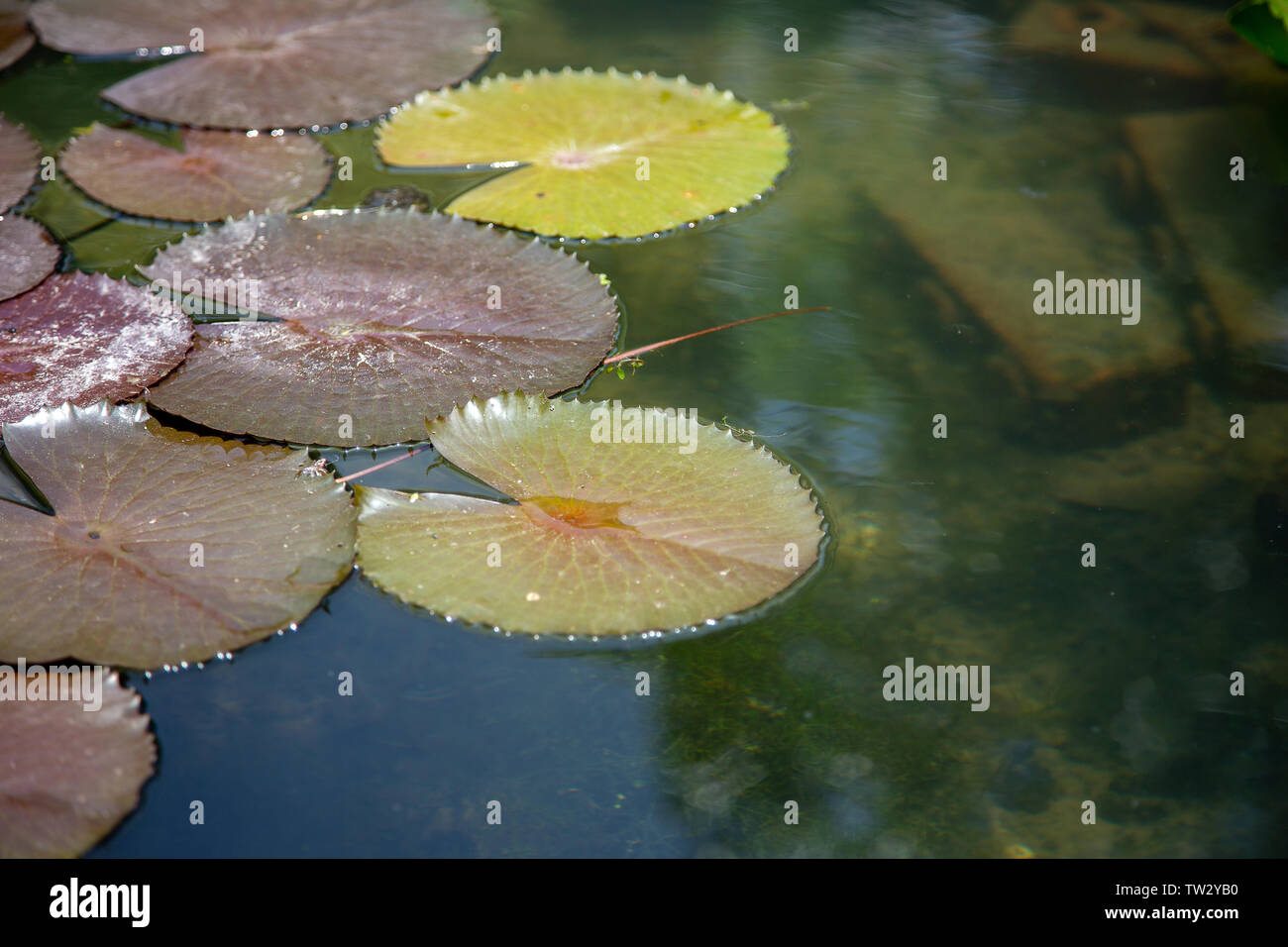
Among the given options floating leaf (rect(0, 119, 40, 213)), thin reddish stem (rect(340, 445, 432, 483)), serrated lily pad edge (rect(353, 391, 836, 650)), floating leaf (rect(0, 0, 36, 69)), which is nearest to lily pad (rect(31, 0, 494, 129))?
floating leaf (rect(0, 0, 36, 69))

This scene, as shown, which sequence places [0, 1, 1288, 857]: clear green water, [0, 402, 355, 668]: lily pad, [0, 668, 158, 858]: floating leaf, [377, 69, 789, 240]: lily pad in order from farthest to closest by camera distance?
1. [377, 69, 789, 240]: lily pad
2. [0, 402, 355, 668]: lily pad
3. [0, 1, 1288, 857]: clear green water
4. [0, 668, 158, 858]: floating leaf

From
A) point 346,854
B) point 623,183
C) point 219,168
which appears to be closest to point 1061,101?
point 623,183

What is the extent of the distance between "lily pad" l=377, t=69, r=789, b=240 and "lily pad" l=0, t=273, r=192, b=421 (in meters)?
0.80

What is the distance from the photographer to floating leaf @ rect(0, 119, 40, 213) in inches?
107

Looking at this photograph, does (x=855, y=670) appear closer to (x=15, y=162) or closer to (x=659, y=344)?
(x=659, y=344)

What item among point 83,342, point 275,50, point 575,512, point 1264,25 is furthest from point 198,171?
point 1264,25

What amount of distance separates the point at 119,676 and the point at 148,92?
2.16m

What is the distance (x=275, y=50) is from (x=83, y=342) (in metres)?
1.52

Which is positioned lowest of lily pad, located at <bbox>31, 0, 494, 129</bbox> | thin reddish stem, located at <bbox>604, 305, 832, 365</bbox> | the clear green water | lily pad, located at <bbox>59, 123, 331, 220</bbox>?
the clear green water

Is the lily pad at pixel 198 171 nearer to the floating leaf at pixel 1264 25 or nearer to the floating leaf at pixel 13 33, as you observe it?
the floating leaf at pixel 13 33

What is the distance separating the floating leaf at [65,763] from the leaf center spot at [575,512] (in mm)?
681

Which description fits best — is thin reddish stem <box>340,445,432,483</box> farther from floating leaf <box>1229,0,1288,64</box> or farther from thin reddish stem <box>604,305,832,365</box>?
floating leaf <box>1229,0,1288,64</box>

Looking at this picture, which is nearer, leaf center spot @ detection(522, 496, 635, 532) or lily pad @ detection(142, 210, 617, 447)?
leaf center spot @ detection(522, 496, 635, 532)

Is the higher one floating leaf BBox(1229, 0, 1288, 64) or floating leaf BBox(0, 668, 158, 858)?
floating leaf BBox(1229, 0, 1288, 64)
